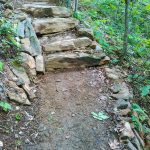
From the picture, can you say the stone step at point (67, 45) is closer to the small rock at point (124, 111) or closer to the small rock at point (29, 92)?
the small rock at point (29, 92)

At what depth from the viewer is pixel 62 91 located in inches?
233

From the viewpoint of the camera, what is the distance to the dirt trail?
4527mm

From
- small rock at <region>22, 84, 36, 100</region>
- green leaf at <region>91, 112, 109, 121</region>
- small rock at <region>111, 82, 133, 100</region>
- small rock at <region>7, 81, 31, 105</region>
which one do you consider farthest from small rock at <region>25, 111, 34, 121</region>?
small rock at <region>111, 82, 133, 100</region>

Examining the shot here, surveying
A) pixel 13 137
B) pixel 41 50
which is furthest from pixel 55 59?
pixel 13 137

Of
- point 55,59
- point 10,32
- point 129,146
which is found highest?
point 10,32

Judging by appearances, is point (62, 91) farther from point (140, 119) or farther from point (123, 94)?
point (140, 119)

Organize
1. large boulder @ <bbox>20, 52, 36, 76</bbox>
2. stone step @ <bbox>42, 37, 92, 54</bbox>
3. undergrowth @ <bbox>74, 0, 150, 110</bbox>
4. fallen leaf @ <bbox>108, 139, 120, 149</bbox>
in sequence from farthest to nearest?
stone step @ <bbox>42, 37, 92, 54</bbox> < undergrowth @ <bbox>74, 0, 150, 110</bbox> < large boulder @ <bbox>20, 52, 36, 76</bbox> < fallen leaf @ <bbox>108, 139, 120, 149</bbox>

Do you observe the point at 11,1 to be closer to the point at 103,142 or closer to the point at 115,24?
the point at 115,24

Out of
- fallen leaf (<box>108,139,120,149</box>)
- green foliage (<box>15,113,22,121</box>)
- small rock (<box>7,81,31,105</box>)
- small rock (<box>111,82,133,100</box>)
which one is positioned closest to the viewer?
fallen leaf (<box>108,139,120,149</box>)

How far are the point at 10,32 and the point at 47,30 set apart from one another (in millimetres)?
1418

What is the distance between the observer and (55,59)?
6676mm

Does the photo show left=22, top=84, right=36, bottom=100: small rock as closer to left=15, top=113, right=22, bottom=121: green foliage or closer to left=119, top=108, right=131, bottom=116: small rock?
left=15, top=113, right=22, bottom=121: green foliage

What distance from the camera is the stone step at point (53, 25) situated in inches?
304

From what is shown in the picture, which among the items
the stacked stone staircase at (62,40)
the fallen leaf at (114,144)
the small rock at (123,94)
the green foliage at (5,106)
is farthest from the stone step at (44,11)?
the fallen leaf at (114,144)
